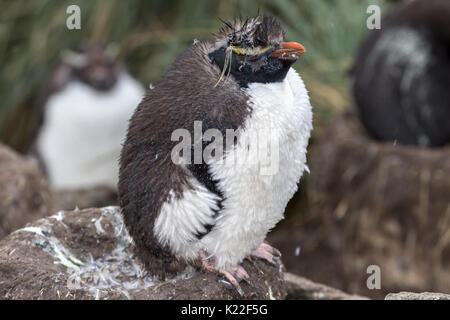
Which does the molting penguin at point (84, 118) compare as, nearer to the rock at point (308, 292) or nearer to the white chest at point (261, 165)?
the rock at point (308, 292)

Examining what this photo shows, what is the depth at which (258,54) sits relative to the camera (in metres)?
1.82

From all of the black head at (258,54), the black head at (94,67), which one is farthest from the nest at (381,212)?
the black head at (258,54)

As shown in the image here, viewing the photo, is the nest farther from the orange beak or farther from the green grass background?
the orange beak

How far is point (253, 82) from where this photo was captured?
1.84 metres

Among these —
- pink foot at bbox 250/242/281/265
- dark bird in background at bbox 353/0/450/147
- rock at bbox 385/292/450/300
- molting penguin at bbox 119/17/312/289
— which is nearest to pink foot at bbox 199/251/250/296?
molting penguin at bbox 119/17/312/289

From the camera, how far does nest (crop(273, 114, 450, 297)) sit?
152 inches

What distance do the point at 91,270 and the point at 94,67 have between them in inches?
122

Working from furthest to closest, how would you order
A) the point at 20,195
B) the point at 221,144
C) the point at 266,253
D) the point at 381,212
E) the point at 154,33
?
1. the point at 154,33
2. the point at 381,212
3. the point at 20,195
4. the point at 266,253
5. the point at 221,144

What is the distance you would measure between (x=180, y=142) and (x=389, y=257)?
8.02ft

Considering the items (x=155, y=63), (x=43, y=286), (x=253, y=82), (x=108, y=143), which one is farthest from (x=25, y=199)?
(x=155, y=63)

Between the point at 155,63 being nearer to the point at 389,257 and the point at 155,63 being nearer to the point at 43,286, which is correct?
the point at 389,257

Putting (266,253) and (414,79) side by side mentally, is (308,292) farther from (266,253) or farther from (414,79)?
(414,79)

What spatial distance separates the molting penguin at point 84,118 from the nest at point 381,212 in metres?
1.35

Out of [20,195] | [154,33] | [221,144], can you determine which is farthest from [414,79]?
[221,144]
